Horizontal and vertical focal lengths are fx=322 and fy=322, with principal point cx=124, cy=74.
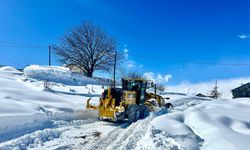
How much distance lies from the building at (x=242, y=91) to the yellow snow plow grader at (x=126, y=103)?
36981 millimetres

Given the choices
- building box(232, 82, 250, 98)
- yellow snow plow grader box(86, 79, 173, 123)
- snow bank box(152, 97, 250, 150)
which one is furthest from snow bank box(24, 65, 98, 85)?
building box(232, 82, 250, 98)

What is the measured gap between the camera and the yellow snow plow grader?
15609 mm

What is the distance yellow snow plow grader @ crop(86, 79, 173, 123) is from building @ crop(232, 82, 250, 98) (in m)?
37.0

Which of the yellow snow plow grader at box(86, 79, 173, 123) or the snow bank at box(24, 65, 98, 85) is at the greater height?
the snow bank at box(24, 65, 98, 85)

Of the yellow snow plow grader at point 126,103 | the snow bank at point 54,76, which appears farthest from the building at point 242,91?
the yellow snow plow grader at point 126,103

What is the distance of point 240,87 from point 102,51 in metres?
23.5

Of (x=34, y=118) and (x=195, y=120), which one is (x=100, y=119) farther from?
(x=195, y=120)

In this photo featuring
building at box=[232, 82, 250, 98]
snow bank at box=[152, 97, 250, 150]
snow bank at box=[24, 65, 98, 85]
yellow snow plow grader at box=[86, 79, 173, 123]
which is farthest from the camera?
building at box=[232, 82, 250, 98]

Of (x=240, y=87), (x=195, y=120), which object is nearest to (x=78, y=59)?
(x=240, y=87)

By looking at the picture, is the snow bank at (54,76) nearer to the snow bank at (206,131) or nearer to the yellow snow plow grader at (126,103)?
the yellow snow plow grader at (126,103)

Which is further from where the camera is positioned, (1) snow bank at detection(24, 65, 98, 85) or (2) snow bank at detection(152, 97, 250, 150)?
(1) snow bank at detection(24, 65, 98, 85)

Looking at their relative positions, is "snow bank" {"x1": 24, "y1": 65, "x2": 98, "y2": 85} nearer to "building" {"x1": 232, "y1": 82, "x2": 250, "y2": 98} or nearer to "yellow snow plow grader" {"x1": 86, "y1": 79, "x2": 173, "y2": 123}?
"yellow snow plow grader" {"x1": 86, "y1": 79, "x2": 173, "y2": 123}

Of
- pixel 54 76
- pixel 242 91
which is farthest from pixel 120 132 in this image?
pixel 242 91

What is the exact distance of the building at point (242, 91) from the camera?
168ft
